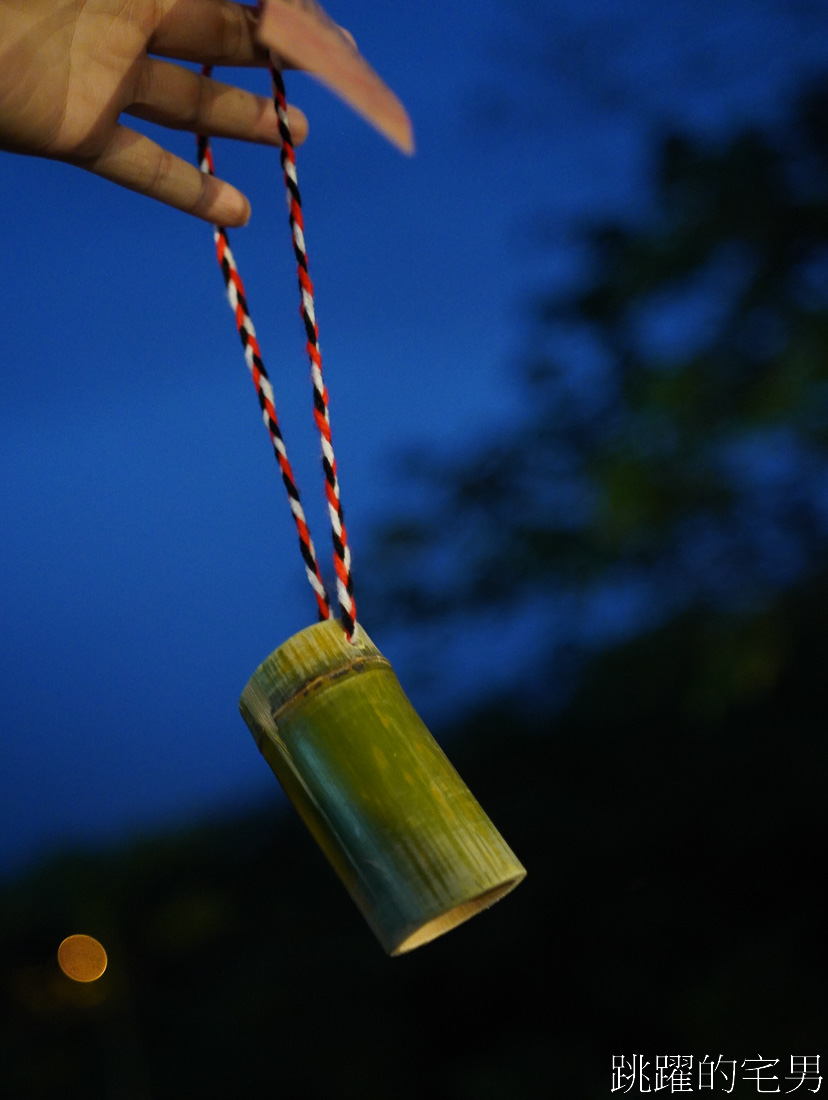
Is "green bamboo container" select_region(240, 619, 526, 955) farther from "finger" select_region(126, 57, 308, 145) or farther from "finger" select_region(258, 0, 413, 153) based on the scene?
"finger" select_region(126, 57, 308, 145)

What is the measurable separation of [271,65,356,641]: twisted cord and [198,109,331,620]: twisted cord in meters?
0.02

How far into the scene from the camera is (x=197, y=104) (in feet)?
2.28

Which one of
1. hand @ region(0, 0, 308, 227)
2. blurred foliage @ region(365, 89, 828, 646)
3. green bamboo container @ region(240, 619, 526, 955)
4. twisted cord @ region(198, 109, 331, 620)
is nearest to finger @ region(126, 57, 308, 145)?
hand @ region(0, 0, 308, 227)

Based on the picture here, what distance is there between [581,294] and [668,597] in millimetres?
859

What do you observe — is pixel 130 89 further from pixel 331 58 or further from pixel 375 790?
pixel 375 790

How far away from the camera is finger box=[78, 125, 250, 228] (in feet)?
2.29

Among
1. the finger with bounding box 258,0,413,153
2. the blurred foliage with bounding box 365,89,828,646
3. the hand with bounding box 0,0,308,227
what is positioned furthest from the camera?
the blurred foliage with bounding box 365,89,828,646

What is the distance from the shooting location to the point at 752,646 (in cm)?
230

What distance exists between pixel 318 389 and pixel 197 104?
288 mm

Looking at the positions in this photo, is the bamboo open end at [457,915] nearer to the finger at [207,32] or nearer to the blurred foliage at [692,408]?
the finger at [207,32]

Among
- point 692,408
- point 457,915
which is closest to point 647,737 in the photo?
point 692,408

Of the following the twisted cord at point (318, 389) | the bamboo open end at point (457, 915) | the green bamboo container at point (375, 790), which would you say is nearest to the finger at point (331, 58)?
the twisted cord at point (318, 389)

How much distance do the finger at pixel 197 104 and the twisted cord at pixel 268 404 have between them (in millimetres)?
106

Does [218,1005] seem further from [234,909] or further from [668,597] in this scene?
[668,597]
